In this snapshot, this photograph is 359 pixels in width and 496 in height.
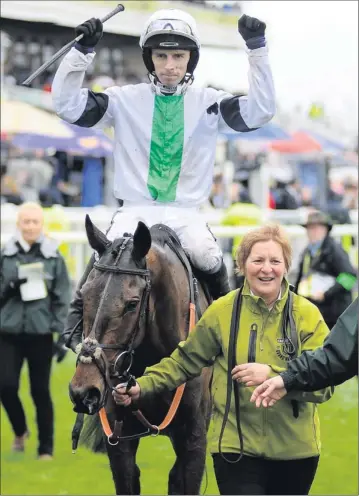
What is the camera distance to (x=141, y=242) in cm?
509

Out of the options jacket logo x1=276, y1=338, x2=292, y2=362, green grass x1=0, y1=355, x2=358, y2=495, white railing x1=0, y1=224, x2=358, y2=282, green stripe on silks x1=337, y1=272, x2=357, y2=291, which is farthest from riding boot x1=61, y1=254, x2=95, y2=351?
white railing x1=0, y1=224, x2=358, y2=282

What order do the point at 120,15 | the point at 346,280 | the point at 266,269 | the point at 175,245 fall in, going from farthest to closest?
the point at 120,15 < the point at 346,280 < the point at 175,245 < the point at 266,269

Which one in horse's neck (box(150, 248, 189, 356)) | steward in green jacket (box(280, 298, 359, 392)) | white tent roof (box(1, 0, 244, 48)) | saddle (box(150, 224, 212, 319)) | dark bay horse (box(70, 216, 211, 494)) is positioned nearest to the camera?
steward in green jacket (box(280, 298, 359, 392))

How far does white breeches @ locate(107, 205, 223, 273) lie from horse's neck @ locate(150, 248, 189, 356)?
24 cm

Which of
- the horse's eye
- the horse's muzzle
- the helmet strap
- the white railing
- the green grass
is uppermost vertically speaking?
the helmet strap

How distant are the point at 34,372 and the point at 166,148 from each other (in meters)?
3.54

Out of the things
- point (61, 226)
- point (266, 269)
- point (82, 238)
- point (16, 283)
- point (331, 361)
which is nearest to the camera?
point (331, 361)

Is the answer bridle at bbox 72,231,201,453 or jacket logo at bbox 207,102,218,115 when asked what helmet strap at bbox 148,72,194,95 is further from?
bridle at bbox 72,231,201,453

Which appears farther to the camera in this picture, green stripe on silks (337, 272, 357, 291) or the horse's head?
green stripe on silks (337, 272, 357, 291)

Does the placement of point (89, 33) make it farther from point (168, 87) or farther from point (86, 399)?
point (86, 399)

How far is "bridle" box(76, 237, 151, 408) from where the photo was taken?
4688mm

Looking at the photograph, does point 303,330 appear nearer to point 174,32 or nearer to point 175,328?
point 175,328

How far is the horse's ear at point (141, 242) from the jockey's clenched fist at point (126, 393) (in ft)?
2.21

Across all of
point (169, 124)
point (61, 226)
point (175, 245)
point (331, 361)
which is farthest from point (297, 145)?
point (331, 361)
